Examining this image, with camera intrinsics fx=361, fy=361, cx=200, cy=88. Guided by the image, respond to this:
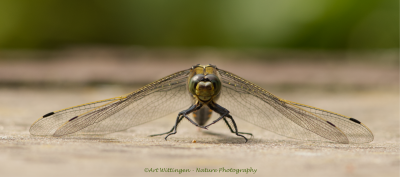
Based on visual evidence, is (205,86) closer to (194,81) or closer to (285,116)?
(194,81)

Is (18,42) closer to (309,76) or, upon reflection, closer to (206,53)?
(206,53)

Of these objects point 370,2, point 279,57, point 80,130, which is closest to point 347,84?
point 279,57

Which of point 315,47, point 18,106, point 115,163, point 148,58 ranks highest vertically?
point 315,47

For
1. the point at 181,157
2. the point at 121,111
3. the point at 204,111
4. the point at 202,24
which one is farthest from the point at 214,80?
the point at 202,24

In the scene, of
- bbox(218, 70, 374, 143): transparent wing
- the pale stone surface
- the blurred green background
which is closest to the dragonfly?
bbox(218, 70, 374, 143): transparent wing

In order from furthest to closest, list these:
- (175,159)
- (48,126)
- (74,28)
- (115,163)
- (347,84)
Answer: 1. (74,28)
2. (347,84)
3. (48,126)
4. (175,159)
5. (115,163)

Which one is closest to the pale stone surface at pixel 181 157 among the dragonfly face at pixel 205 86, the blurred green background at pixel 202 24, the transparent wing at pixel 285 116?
the transparent wing at pixel 285 116
